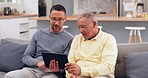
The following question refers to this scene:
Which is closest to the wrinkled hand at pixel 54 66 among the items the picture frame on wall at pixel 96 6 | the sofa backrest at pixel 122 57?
the sofa backrest at pixel 122 57

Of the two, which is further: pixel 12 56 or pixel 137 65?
pixel 12 56

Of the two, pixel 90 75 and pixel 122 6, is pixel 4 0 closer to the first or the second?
pixel 122 6

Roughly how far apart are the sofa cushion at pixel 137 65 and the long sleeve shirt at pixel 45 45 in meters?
0.62

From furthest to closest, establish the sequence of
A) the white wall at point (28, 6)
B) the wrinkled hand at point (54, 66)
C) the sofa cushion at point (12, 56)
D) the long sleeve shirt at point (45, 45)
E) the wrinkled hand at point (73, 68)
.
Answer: the white wall at point (28, 6)
the sofa cushion at point (12, 56)
the long sleeve shirt at point (45, 45)
the wrinkled hand at point (54, 66)
the wrinkled hand at point (73, 68)

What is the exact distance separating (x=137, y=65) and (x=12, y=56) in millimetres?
1363

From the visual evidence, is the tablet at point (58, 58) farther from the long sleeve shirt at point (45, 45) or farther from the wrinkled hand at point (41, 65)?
the long sleeve shirt at point (45, 45)

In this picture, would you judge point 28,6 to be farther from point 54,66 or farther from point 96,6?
point 54,66

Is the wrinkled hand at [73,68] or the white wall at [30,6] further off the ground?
the white wall at [30,6]

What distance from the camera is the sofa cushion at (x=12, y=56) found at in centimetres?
292

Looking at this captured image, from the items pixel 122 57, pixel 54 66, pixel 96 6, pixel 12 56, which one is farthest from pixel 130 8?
pixel 54 66

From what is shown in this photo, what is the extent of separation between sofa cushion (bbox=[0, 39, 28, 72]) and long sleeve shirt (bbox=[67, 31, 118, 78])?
2.31ft

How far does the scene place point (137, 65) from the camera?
7.93ft

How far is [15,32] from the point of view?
6.36 meters

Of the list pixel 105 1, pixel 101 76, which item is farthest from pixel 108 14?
pixel 101 76
